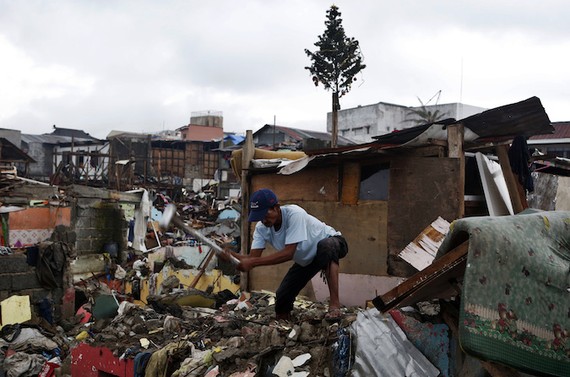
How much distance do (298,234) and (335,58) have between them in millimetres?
9704

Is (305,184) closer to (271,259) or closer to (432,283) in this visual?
(271,259)

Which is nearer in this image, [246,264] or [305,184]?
[246,264]

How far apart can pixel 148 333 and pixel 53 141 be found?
3526cm

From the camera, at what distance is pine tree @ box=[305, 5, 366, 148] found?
530 inches

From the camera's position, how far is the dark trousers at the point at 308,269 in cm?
488

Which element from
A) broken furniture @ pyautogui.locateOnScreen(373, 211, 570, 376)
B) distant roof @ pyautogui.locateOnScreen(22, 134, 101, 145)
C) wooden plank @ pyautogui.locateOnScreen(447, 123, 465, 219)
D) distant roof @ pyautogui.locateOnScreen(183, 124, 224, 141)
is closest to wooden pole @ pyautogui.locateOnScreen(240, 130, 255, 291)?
wooden plank @ pyautogui.locateOnScreen(447, 123, 465, 219)

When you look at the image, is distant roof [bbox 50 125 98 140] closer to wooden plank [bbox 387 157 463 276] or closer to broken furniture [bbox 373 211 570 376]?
wooden plank [bbox 387 157 463 276]

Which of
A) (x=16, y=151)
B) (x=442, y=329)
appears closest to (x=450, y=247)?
(x=442, y=329)

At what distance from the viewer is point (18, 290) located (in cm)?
937

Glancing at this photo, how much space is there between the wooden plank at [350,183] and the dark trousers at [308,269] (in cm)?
208

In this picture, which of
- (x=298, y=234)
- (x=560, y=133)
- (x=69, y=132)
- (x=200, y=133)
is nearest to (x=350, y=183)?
(x=298, y=234)

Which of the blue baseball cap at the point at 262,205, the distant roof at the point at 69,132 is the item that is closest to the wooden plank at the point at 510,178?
the blue baseball cap at the point at 262,205

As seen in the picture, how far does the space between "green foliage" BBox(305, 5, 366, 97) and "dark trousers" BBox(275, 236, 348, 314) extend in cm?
925

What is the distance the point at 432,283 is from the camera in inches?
130
